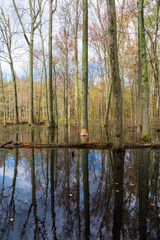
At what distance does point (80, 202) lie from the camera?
209 centimetres

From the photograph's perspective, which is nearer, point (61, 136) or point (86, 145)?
point (86, 145)

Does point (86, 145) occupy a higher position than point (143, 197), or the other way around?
point (86, 145)

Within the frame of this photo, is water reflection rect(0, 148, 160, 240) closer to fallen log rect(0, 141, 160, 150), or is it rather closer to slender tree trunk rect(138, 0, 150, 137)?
fallen log rect(0, 141, 160, 150)

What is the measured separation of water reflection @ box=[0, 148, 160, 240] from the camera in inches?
61.2

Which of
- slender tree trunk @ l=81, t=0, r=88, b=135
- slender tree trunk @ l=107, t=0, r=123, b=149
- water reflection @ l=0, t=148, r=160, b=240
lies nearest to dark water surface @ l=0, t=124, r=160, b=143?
slender tree trunk @ l=81, t=0, r=88, b=135

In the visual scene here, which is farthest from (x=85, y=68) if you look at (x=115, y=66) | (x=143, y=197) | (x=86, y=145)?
(x=143, y=197)

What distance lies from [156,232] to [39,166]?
2.74m

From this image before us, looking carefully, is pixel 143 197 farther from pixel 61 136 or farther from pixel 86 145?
pixel 61 136

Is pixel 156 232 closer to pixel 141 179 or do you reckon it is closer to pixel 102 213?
pixel 102 213

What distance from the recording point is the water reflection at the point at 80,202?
61.2 inches

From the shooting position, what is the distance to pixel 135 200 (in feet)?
6.90

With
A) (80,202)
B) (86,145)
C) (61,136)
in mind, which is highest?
(61,136)

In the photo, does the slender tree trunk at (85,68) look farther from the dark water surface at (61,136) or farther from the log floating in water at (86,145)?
the log floating in water at (86,145)

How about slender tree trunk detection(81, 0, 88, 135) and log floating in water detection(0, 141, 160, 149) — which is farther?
slender tree trunk detection(81, 0, 88, 135)
